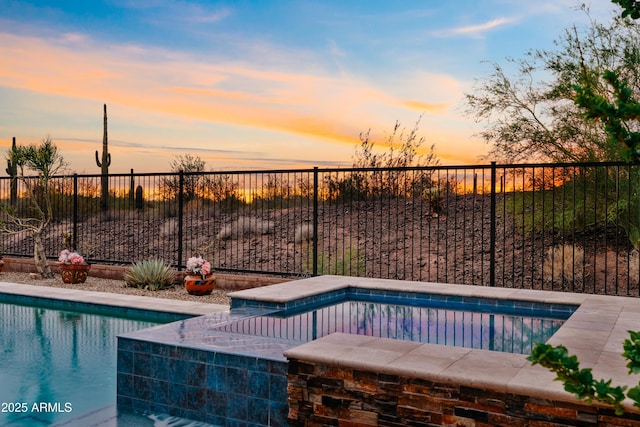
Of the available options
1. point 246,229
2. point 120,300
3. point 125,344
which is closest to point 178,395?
point 125,344

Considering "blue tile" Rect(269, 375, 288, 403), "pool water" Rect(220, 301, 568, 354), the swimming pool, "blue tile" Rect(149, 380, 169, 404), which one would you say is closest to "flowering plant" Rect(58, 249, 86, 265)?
the swimming pool

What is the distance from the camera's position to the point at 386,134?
1375 centimetres

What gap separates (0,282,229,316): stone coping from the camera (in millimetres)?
7283

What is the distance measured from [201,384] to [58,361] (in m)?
1.97

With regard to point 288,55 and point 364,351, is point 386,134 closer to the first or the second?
point 288,55

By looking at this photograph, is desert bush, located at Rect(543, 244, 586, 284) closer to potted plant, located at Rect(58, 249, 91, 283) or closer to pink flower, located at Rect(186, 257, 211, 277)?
pink flower, located at Rect(186, 257, 211, 277)

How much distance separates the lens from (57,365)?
523cm

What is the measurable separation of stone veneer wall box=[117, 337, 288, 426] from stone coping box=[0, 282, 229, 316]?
8.44ft

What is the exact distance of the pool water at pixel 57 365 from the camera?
13.8 feet

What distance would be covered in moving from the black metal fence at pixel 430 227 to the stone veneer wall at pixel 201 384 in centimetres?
452

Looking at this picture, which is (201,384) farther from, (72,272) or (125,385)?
(72,272)

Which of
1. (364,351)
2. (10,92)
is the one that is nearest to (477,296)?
(364,351)

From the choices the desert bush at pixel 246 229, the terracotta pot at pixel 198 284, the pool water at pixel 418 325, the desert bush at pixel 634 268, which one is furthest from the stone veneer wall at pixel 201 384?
the desert bush at pixel 246 229

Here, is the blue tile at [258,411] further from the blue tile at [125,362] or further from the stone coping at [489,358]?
the blue tile at [125,362]
